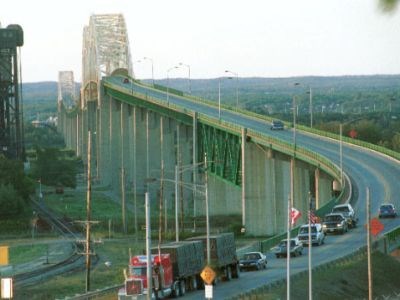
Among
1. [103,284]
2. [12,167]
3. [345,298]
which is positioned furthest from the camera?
[12,167]

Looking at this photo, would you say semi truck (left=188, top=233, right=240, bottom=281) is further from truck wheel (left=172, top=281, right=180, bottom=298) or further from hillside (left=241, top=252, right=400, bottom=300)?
hillside (left=241, top=252, right=400, bottom=300)

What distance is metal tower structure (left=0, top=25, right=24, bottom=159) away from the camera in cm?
16175

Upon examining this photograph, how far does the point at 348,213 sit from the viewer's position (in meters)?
82.4

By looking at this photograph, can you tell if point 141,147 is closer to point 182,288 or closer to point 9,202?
point 9,202

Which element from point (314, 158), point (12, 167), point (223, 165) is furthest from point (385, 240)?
point (12, 167)

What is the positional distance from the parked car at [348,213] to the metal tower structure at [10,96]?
269 feet

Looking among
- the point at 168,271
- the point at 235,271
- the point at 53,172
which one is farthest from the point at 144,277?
the point at 53,172

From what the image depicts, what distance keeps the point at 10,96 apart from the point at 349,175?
69.6 metres

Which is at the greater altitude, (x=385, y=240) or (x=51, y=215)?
(x=385, y=240)

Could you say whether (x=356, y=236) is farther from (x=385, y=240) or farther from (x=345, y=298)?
(x=345, y=298)

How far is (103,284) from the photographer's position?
68.5m

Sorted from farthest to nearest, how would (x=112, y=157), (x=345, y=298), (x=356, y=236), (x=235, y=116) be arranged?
(x=112, y=157) → (x=235, y=116) → (x=356, y=236) → (x=345, y=298)

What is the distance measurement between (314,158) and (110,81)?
307ft

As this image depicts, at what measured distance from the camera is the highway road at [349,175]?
194ft
